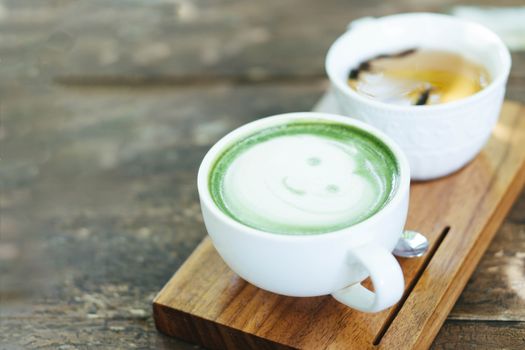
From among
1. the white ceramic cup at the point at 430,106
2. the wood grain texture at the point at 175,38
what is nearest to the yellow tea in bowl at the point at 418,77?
the white ceramic cup at the point at 430,106

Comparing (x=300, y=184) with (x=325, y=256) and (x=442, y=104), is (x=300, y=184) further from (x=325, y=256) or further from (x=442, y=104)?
(x=442, y=104)

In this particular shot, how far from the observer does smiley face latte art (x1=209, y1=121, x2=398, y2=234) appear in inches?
30.9

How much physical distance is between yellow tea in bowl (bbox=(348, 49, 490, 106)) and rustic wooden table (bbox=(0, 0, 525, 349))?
0.56 ft

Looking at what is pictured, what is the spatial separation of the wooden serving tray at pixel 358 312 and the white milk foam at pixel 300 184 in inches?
4.0

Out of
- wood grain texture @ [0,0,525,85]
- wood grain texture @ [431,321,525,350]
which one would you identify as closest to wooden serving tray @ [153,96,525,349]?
wood grain texture @ [431,321,525,350]

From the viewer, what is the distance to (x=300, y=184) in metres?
0.82

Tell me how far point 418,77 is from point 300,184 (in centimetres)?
34

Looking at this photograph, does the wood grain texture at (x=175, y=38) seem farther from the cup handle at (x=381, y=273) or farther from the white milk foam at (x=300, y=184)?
the cup handle at (x=381, y=273)

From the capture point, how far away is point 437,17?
3.65 feet

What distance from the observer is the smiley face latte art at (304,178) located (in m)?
0.78

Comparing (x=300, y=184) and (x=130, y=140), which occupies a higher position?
(x=300, y=184)

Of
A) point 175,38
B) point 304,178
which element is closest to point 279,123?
point 304,178

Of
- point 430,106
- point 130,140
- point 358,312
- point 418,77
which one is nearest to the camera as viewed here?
point 358,312

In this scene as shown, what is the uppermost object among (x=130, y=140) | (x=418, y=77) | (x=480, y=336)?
(x=418, y=77)
